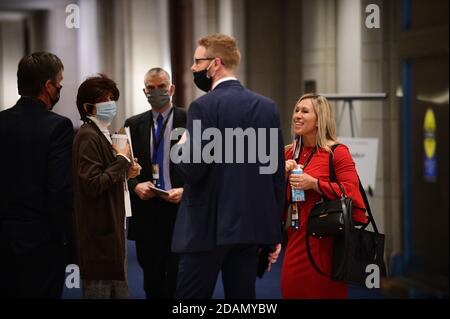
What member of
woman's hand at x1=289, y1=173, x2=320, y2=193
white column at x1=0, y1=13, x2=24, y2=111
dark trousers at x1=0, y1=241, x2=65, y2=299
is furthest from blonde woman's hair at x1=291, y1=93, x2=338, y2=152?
white column at x1=0, y1=13, x2=24, y2=111

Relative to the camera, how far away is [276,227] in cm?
385

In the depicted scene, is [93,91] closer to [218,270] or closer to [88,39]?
[218,270]

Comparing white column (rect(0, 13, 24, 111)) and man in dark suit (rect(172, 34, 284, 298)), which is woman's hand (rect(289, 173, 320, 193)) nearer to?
man in dark suit (rect(172, 34, 284, 298))

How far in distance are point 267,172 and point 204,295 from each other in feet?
2.04

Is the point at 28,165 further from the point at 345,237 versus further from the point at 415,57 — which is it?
the point at 415,57

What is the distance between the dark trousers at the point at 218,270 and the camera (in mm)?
3732

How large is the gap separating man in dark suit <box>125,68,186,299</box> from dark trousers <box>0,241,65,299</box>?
868 millimetres

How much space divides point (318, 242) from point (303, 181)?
0.32 meters

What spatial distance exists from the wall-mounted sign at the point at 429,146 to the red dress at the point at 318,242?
226 cm

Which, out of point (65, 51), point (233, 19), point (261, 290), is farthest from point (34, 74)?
point (233, 19)

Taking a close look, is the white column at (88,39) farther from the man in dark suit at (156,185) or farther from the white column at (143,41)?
the man in dark suit at (156,185)

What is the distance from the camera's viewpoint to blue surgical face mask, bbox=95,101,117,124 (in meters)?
4.14

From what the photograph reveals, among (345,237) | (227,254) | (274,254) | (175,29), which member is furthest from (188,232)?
(175,29)

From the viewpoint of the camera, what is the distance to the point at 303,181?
13.3 feet
